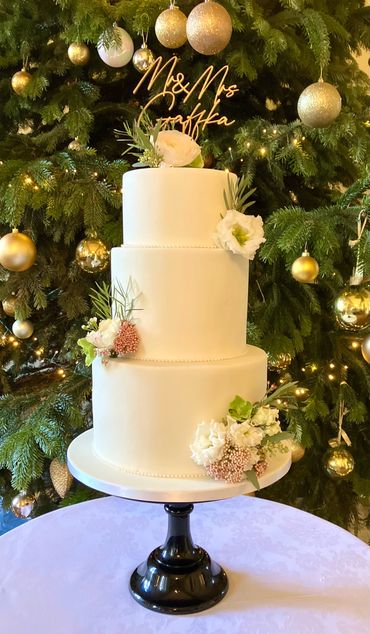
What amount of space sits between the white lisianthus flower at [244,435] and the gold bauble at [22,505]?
36.9 inches

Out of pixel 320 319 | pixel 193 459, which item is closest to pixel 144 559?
pixel 193 459

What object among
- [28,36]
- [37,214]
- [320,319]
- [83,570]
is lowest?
[83,570]

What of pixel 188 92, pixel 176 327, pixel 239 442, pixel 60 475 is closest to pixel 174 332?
pixel 176 327

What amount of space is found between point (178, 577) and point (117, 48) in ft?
3.90

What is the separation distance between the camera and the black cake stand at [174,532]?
0.81m

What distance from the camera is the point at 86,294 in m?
1.51

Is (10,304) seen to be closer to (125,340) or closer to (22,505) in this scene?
(22,505)

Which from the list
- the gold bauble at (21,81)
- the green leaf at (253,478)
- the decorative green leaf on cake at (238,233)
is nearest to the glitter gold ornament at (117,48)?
the gold bauble at (21,81)

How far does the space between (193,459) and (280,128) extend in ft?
2.95

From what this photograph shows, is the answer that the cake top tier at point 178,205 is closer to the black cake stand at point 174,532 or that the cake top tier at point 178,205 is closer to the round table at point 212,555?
the black cake stand at point 174,532

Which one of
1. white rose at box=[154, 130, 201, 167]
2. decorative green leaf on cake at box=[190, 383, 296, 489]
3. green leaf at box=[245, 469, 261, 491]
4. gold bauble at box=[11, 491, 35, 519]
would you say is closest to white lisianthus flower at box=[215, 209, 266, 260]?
white rose at box=[154, 130, 201, 167]

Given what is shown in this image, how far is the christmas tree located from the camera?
46.8 inches

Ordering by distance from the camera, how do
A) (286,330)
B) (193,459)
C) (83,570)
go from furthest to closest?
(286,330), (83,570), (193,459)

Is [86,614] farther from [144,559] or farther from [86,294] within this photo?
[86,294]
